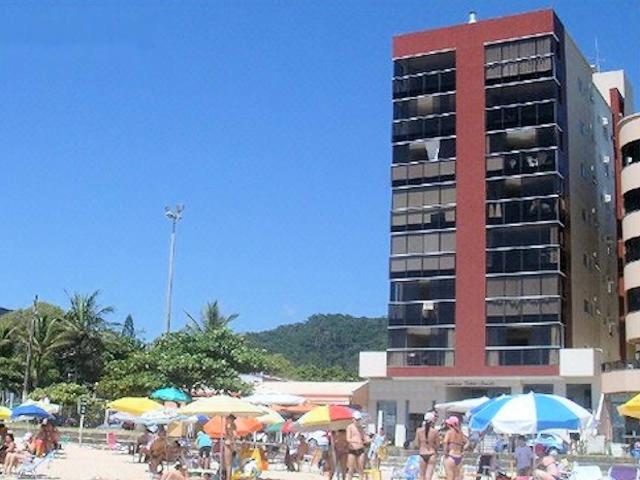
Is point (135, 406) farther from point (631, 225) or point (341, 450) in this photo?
point (631, 225)

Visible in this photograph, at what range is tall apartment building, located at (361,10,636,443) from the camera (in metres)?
51.5

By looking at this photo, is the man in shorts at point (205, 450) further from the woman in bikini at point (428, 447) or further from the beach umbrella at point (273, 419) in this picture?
the woman in bikini at point (428, 447)

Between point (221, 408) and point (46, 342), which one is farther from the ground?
point (46, 342)

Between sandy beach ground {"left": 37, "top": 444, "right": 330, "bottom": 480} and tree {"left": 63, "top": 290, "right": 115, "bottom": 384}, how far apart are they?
30.8 metres

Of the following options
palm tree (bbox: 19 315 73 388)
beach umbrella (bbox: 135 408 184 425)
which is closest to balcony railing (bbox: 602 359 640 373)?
beach umbrella (bbox: 135 408 184 425)

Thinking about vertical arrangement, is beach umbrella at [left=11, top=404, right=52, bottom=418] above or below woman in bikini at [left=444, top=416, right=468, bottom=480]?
above

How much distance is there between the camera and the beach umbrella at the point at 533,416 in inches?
701

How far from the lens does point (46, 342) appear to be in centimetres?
6625

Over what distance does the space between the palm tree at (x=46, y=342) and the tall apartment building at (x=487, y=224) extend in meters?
23.1

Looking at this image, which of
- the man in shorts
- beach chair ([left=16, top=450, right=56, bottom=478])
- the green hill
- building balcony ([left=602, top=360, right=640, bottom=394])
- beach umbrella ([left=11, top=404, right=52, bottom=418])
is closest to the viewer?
beach chair ([left=16, top=450, right=56, bottom=478])

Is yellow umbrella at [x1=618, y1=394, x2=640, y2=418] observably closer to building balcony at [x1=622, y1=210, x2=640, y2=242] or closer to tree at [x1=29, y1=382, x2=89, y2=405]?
building balcony at [x1=622, y1=210, x2=640, y2=242]

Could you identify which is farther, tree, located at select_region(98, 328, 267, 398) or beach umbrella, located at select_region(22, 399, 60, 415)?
tree, located at select_region(98, 328, 267, 398)

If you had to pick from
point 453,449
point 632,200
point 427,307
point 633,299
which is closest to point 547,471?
point 453,449

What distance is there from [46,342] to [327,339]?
4242 inches
